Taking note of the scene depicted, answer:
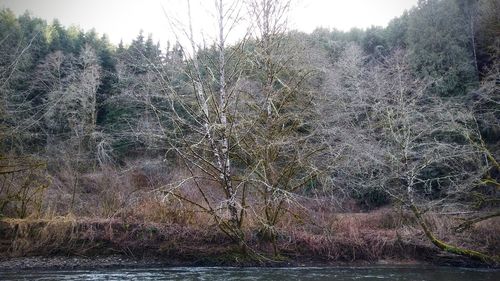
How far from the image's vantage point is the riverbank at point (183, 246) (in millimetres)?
15398

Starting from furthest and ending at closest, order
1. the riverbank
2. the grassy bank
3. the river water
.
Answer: the grassy bank < the riverbank < the river water

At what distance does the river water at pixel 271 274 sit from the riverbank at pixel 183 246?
0.69 meters

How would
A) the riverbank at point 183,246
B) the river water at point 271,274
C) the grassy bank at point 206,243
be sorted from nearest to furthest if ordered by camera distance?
the river water at point 271,274
the riverbank at point 183,246
the grassy bank at point 206,243

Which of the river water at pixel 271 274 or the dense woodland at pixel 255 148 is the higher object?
the dense woodland at pixel 255 148

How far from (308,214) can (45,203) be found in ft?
36.6

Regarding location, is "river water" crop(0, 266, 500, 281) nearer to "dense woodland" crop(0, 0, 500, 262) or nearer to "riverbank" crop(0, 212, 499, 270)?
"riverbank" crop(0, 212, 499, 270)

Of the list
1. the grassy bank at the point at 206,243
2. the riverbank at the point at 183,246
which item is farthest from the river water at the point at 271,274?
the grassy bank at the point at 206,243

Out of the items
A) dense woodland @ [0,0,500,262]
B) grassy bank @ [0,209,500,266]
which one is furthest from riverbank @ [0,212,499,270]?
dense woodland @ [0,0,500,262]

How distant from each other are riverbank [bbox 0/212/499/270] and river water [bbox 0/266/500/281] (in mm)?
Answer: 689

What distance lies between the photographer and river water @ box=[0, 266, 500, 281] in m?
13.3

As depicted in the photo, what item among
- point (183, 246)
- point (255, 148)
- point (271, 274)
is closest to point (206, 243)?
point (183, 246)

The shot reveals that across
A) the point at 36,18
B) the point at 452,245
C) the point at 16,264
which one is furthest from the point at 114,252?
the point at 36,18

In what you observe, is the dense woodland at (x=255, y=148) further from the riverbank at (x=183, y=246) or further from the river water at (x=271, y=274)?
the river water at (x=271, y=274)

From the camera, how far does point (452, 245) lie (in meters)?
16.2
